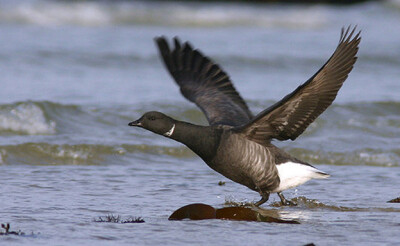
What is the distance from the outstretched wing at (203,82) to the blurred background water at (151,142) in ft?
2.89

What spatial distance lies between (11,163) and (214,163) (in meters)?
3.34

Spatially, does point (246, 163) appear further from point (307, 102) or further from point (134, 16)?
Result: point (134, 16)

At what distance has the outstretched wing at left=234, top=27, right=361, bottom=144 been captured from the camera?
6656 mm

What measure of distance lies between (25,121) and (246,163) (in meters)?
5.20

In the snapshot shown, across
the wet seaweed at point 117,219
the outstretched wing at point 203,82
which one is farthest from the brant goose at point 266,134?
the wet seaweed at point 117,219

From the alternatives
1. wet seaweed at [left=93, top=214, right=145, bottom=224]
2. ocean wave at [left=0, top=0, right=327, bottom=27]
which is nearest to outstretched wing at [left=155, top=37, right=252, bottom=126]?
wet seaweed at [left=93, top=214, right=145, bottom=224]

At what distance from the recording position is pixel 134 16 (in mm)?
29500

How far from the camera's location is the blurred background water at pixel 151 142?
20.4 ft

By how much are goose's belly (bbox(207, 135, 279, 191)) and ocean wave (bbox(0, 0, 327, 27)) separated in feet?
66.0

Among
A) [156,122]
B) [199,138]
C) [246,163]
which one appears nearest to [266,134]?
[246,163]

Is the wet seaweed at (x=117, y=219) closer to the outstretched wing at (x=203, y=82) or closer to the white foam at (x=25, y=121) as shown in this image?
the outstretched wing at (x=203, y=82)

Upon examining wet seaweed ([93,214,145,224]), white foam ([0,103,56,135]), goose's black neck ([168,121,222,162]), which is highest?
white foam ([0,103,56,135])

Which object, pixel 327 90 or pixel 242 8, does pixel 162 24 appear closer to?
pixel 242 8

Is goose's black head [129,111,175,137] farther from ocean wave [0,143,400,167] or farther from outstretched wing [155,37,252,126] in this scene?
ocean wave [0,143,400,167]
